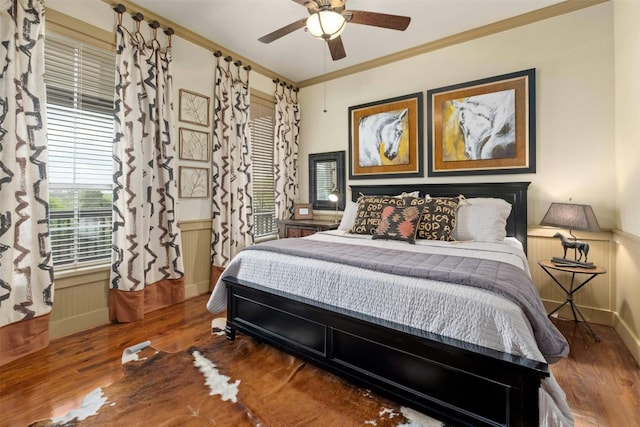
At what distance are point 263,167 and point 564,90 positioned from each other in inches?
138

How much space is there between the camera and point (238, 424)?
1.51 meters

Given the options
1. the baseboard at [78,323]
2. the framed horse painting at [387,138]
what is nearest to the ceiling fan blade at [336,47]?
the framed horse painting at [387,138]

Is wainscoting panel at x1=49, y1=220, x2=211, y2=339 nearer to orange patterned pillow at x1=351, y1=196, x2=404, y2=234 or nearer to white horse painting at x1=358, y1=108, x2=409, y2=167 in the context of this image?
orange patterned pillow at x1=351, y1=196, x2=404, y2=234

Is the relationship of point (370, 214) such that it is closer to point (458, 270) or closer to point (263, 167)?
point (458, 270)

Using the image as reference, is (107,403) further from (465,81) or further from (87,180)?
(465,81)

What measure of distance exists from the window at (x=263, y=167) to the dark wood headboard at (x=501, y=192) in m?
1.84

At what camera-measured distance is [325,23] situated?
2.11 metres

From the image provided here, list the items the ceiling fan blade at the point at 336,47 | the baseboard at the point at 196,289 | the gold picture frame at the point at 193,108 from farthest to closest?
the baseboard at the point at 196,289 → the gold picture frame at the point at 193,108 → the ceiling fan blade at the point at 336,47

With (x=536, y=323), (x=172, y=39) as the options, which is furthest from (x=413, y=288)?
(x=172, y=39)

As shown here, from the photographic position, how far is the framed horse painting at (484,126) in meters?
2.99

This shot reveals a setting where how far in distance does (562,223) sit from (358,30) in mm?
2716

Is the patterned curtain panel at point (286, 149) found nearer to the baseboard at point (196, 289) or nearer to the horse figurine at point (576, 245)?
the baseboard at point (196, 289)

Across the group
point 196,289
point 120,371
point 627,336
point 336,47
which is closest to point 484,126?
point 336,47

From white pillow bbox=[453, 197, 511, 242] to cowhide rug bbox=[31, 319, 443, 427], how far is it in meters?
1.65
